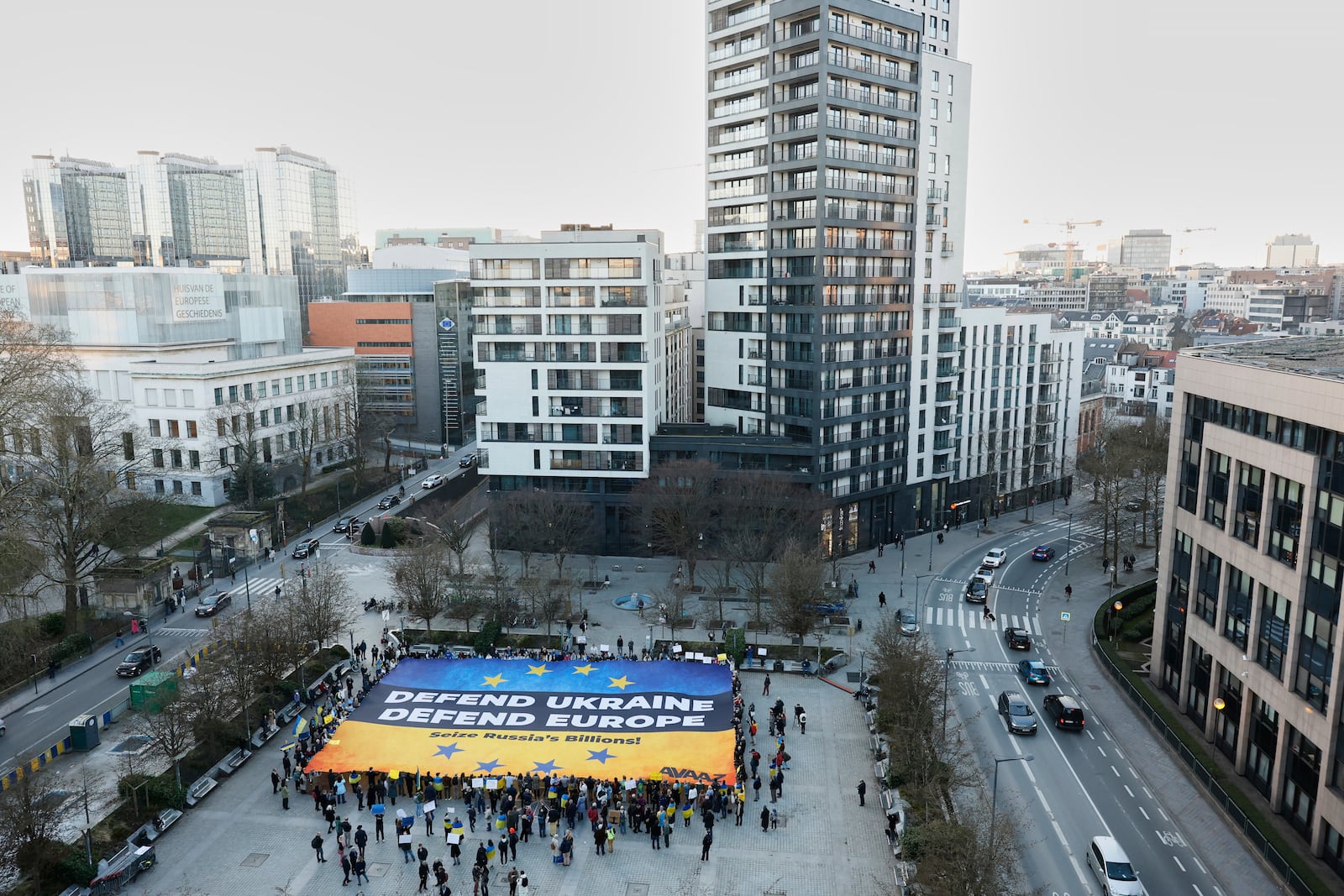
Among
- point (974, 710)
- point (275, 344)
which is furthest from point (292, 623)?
point (275, 344)

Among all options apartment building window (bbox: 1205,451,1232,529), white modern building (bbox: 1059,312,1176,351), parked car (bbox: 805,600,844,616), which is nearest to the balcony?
parked car (bbox: 805,600,844,616)

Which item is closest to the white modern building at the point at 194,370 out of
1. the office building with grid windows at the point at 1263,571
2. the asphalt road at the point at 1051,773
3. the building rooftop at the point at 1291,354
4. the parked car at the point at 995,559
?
the parked car at the point at 995,559

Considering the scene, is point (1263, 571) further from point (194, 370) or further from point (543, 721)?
point (194, 370)

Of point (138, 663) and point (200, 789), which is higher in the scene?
point (138, 663)

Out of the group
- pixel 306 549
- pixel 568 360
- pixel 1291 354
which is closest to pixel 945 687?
pixel 1291 354

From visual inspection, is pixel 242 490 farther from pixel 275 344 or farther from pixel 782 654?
pixel 782 654

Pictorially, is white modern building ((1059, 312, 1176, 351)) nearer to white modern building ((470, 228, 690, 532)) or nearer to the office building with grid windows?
white modern building ((470, 228, 690, 532))

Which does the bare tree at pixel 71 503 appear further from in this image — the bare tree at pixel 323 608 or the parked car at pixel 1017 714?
the parked car at pixel 1017 714

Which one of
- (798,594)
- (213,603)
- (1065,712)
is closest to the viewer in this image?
(1065,712)
